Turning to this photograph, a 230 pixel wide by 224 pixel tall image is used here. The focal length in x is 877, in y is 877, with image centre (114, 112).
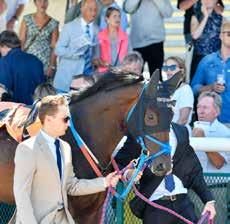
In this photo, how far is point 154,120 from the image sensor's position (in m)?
5.96

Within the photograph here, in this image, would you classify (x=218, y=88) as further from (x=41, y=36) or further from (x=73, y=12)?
(x=41, y=36)

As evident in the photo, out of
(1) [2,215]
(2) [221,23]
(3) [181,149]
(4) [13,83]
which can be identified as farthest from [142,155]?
(2) [221,23]

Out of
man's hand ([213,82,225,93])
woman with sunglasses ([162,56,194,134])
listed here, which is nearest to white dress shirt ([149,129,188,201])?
woman with sunglasses ([162,56,194,134])

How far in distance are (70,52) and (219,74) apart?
1.73 m

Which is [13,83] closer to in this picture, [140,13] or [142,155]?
[140,13]

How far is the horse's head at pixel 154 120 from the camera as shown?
5938mm

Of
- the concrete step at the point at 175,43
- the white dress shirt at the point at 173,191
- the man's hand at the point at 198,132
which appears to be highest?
the white dress shirt at the point at 173,191

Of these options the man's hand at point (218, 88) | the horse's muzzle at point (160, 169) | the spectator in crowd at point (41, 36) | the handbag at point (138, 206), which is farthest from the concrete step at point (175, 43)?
the horse's muzzle at point (160, 169)

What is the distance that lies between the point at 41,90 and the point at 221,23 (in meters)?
3.20

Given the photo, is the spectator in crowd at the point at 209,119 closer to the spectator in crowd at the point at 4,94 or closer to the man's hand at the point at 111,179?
the spectator in crowd at the point at 4,94

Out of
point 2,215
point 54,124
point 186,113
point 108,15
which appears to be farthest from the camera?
point 108,15

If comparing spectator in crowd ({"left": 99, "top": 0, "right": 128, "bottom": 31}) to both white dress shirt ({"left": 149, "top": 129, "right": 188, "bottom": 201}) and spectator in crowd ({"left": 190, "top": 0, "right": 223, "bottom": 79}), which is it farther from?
white dress shirt ({"left": 149, "top": 129, "right": 188, "bottom": 201})

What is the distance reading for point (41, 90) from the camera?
25.9 ft

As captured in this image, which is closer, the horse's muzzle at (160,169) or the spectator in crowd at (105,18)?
the horse's muzzle at (160,169)
